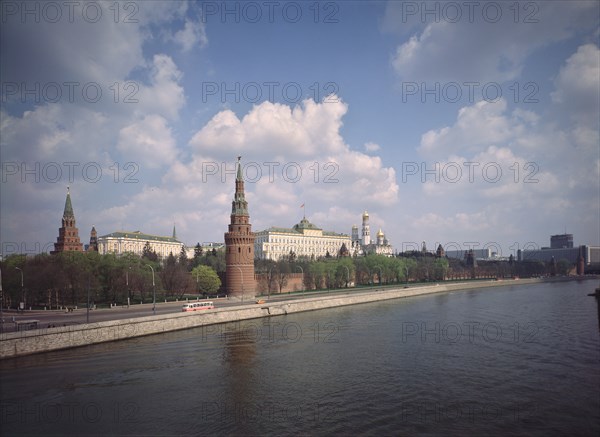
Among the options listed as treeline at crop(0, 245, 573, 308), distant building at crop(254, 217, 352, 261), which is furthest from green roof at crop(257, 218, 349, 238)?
treeline at crop(0, 245, 573, 308)

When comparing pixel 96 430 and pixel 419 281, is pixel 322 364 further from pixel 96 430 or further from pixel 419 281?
pixel 419 281

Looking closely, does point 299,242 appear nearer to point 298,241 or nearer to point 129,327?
point 298,241

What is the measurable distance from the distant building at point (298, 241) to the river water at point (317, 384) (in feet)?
371

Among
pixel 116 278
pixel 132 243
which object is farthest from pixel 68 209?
pixel 132 243

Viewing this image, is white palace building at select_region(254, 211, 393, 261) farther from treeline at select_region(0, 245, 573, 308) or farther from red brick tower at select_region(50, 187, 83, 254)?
red brick tower at select_region(50, 187, 83, 254)

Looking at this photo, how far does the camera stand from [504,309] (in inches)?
2406

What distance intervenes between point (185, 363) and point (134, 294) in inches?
1591

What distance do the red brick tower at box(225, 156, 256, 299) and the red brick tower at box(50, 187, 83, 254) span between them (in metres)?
37.2

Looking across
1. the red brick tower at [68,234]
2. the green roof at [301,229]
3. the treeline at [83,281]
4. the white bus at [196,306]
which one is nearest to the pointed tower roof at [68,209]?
the red brick tower at [68,234]

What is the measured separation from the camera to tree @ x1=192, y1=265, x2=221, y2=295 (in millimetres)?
67750

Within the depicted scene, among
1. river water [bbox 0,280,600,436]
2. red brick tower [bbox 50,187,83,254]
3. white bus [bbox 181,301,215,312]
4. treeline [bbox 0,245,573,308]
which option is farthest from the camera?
red brick tower [bbox 50,187,83,254]

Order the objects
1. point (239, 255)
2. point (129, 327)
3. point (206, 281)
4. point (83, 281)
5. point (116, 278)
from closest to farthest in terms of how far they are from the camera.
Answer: point (129, 327) → point (83, 281) → point (116, 278) → point (206, 281) → point (239, 255)

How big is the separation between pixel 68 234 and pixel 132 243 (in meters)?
78.6

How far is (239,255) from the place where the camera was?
232 feet
